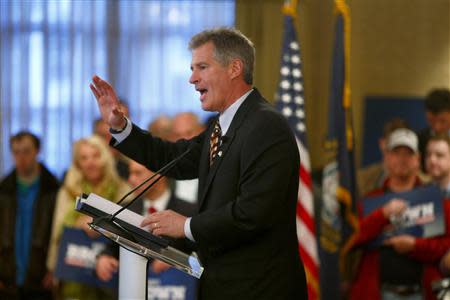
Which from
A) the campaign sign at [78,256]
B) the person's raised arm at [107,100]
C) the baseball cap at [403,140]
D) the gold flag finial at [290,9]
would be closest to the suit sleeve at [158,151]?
the person's raised arm at [107,100]

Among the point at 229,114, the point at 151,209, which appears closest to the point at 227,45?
the point at 229,114

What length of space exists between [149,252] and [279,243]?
0.52 metres

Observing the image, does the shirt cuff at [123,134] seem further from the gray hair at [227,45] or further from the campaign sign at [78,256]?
the campaign sign at [78,256]

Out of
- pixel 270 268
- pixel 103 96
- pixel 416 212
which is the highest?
pixel 103 96

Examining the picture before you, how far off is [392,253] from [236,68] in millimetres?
2649

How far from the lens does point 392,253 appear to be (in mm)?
5531

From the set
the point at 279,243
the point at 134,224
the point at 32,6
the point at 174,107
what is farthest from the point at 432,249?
the point at 32,6

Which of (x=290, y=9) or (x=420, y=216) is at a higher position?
(x=290, y=9)

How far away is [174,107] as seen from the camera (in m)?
10.3

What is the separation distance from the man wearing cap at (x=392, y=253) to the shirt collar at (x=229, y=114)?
2463 millimetres

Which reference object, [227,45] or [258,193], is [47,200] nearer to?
[227,45]

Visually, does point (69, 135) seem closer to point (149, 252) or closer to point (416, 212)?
point (416, 212)

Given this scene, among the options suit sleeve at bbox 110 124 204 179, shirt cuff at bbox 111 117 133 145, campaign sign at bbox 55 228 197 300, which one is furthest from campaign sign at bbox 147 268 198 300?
shirt cuff at bbox 111 117 133 145

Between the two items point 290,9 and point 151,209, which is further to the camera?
point 290,9
